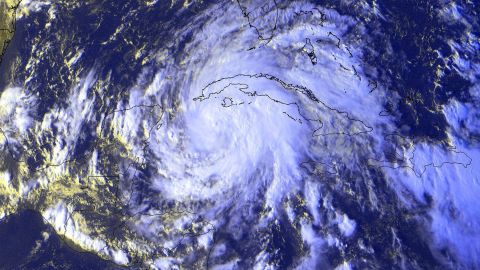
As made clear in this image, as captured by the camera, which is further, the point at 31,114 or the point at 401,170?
the point at 31,114

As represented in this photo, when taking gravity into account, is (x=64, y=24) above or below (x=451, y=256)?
above

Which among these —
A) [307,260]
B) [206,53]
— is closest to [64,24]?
[206,53]

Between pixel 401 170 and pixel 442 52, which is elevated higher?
pixel 442 52

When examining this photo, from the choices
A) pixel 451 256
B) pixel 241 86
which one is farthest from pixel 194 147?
pixel 451 256

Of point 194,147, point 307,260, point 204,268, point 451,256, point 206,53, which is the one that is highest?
point 206,53

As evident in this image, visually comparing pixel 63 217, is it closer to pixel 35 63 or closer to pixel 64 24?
pixel 35 63

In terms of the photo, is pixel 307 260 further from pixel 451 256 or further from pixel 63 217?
pixel 63 217
